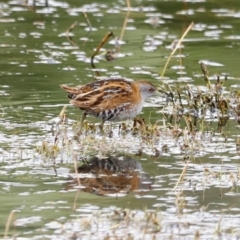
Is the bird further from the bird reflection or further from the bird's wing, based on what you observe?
the bird reflection

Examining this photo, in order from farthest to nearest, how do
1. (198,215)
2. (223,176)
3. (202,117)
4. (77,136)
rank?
1. (202,117)
2. (77,136)
3. (223,176)
4. (198,215)

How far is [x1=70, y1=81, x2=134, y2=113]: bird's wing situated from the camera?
32.6 ft

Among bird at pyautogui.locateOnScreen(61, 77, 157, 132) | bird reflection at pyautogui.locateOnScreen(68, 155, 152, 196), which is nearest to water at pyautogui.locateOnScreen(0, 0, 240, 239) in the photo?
bird reflection at pyautogui.locateOnScreen(68, 155, 152, 196)

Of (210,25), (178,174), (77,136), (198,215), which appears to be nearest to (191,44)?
(210,25)

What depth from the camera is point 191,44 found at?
14.8 metres

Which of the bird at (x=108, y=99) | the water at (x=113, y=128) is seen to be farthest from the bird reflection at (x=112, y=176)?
the bird at (x=108, y=99)

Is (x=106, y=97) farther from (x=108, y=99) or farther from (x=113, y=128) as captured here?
(x=113, y=128)

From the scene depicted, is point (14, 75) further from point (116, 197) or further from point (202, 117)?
point (116, 197)

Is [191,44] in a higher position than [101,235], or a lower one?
lower

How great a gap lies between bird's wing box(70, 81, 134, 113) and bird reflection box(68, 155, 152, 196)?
866 mm

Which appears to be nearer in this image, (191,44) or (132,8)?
(191,44)

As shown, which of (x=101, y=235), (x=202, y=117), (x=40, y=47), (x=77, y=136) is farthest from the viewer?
(x=40, y=47)

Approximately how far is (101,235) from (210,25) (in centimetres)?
928

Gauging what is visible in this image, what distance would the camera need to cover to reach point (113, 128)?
34.2 feet
